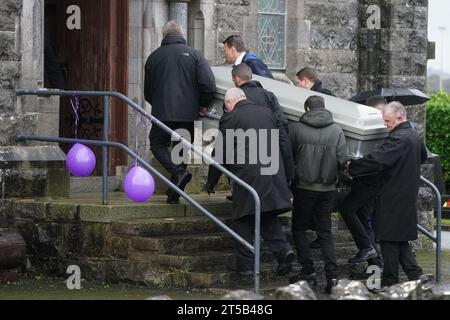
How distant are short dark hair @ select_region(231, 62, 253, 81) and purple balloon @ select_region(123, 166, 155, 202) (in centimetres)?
125

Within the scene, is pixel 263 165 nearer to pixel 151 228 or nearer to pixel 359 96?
pixel 151 228

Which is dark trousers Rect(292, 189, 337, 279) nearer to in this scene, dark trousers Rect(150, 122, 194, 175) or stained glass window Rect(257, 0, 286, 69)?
dark trousers Rect(150, 122, 194, 175)

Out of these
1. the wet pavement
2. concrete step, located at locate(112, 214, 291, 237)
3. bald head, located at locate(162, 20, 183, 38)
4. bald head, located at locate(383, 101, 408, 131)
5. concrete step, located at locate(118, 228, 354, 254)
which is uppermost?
bald head, located at locate(162, 20, 183, 38)

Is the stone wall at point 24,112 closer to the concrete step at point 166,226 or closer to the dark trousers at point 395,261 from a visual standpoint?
the concrete step at point 166,226

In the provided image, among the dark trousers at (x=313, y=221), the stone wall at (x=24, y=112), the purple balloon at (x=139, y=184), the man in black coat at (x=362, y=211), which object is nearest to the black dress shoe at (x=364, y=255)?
the man in black coat at (x=362, y=211)

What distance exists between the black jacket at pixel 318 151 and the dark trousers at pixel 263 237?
0.43 meters

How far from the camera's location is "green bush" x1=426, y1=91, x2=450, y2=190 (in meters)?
29.9

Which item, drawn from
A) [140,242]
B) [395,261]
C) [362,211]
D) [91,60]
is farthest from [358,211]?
[91,60]

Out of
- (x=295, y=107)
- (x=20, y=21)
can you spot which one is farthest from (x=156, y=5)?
(x=295, y=107)

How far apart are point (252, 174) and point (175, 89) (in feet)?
4.73

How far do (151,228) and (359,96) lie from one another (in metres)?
3.80

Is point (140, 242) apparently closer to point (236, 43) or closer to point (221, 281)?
point (221, 281)

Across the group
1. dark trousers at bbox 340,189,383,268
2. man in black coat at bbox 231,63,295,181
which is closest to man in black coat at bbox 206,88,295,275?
man in black coat at bbox 231,63,295,181

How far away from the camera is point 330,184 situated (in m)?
11.9
